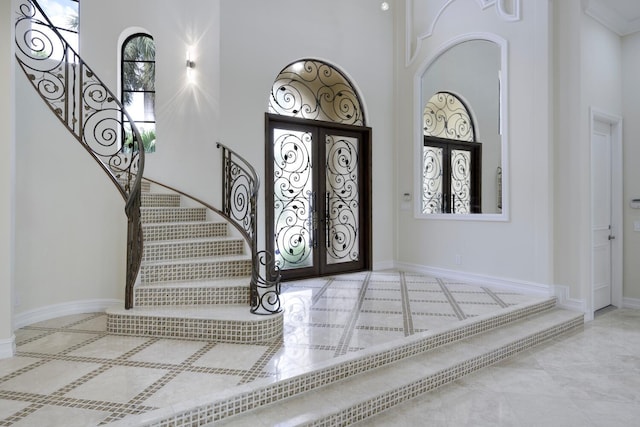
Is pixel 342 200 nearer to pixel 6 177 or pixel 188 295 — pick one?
pixel 188 295

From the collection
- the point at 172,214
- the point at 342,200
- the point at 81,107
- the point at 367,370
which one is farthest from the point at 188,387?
the point at 342,200

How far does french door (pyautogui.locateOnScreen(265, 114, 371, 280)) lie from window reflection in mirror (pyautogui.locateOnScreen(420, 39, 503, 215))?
892 millimetres

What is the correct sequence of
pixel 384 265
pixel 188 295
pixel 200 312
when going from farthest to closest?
pixel 384 265 → pixel 188 295 → pixel 200 312

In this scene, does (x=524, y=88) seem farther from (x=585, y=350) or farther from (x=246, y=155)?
(x=246, y=155)

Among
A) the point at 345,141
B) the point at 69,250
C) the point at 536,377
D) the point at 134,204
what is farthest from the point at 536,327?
the point at 69,250

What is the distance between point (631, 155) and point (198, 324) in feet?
16.8

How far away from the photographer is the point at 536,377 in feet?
9.49

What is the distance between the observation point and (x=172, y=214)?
451 cm

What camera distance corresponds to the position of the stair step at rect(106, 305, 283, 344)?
9.57 ft

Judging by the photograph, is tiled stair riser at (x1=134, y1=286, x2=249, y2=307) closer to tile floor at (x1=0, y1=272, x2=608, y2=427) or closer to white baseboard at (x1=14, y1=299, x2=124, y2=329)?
tile floor at (x1=0, y1=272, x2=608, y2=427)

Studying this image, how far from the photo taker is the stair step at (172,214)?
4.38 m

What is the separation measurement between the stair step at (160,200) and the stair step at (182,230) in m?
0.64

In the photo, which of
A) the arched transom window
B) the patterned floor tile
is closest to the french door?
the arched transom window

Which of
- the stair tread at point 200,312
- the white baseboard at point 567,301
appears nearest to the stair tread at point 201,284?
the stair tread at point 200,312
